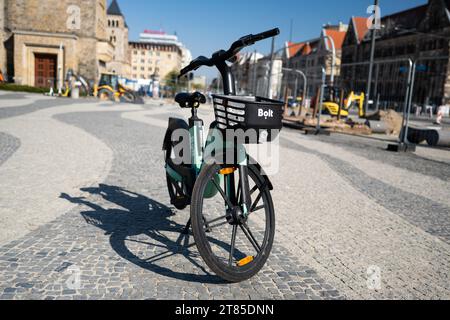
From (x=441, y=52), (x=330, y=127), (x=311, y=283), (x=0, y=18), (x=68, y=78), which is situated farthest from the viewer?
(x=441, y=52)

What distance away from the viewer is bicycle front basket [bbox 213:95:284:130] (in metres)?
2.56

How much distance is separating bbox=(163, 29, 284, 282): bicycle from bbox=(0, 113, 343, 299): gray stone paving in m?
0.22

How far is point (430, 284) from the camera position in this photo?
3021 mm

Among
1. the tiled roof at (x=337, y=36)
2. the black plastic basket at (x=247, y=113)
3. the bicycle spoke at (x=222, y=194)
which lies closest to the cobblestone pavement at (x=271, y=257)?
the bicycle spoke at (x=222, y=194)

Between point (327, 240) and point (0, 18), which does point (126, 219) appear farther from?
point (0, 18)

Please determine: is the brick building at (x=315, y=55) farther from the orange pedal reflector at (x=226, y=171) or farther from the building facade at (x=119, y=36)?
the orange pedal reflector at (x=226, y=171)

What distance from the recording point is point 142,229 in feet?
12.6

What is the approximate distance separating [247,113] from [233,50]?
0.61 m

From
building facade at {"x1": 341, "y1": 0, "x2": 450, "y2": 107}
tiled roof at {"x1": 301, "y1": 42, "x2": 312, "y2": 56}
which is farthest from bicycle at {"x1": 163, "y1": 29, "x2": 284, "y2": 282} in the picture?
tiled roof at {"x1": 301, "y1": 42, "x2": 312, "y2": 56}

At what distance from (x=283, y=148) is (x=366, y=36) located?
2960 inches

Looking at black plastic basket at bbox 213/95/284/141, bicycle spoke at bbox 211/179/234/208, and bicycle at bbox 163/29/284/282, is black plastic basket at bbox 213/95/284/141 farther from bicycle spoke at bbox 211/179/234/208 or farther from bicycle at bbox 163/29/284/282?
bicycle spoke at bbox 211/179/234/208

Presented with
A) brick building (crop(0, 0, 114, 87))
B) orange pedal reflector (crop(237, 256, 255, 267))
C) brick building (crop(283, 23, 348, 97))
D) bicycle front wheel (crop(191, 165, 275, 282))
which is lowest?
orange pedal reflector (crop(237, 256, 255, 267))

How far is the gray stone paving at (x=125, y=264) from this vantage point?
2654mm
